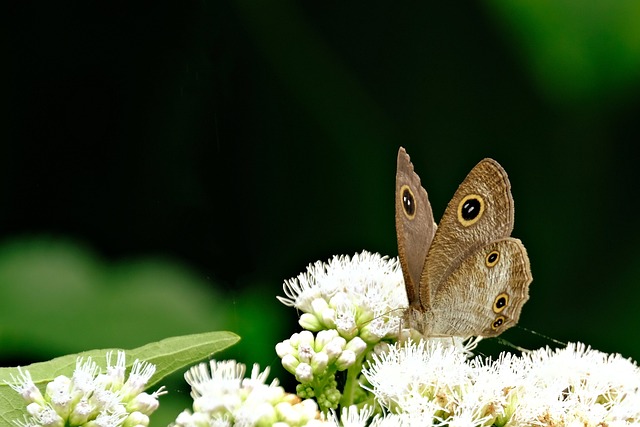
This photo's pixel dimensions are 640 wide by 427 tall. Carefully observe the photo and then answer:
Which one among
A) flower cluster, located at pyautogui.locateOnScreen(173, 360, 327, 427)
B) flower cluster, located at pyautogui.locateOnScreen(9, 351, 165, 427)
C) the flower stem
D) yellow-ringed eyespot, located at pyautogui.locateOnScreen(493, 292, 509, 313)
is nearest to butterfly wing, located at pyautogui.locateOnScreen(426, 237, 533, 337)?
yellow-ringed eyespot, located at pyautogui.locateOnScreen(493, 292, 509, 313)

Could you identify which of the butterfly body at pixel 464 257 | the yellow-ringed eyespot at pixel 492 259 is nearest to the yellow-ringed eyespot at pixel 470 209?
the butterfly body at pixel 464 257

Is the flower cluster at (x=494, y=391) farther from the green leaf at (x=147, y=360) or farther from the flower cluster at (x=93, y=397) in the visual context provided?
the flower cluster at (x=93, y=397)

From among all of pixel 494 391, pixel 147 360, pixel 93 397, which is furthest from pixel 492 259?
pixel 93 397

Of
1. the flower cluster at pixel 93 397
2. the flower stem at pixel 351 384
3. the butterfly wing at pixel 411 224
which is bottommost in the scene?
the flower stem at pixel 351 384

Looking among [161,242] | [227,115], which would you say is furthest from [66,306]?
[227,115]

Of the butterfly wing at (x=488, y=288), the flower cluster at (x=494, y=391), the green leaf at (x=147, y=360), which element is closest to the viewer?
the green leaf at (x=147, y=360)

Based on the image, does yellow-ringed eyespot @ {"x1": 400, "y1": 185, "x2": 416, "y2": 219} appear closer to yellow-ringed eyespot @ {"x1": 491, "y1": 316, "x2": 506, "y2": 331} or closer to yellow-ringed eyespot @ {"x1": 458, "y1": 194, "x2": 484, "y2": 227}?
yellow-ringed eyespot @ {"x1": 458, "y1": 194, "x2": 484, "y2": 227}

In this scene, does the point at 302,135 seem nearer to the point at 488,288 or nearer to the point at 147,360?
the point at 488,288
